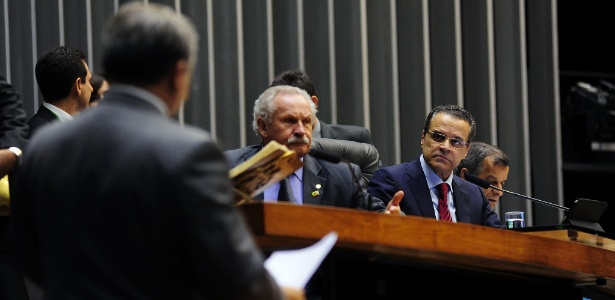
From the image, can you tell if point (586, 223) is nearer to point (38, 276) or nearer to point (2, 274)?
point (2, 274)

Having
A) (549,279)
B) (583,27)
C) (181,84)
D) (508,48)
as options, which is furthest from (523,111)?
(181,84)

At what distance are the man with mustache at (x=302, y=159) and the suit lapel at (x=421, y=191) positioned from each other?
0.42 m

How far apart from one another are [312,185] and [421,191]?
764mm

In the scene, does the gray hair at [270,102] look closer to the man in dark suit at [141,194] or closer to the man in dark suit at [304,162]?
the man in dark suit at [304,162]

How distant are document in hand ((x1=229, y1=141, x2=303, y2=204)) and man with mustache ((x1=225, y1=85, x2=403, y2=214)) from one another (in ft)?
3.66

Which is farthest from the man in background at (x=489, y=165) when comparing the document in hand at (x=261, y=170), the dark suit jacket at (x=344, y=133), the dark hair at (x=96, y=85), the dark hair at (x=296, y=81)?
the document in hand at (x=261, y=170)

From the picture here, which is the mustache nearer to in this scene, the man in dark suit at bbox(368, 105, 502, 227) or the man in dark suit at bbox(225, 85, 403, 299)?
the man in dark suit at bbox(225, 85, 403, 299)

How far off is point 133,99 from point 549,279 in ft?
6.65

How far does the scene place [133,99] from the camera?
1993mm

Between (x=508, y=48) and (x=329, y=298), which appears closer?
(x=329, y=298)

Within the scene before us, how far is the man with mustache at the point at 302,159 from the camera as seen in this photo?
402cm

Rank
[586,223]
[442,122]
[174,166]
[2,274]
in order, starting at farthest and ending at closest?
1. [442,122]
2. [586,223]
3. [2,274]
4. [174,166]

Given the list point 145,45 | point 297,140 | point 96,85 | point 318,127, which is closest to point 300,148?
point 297,140

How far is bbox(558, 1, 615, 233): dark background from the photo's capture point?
307 inches
